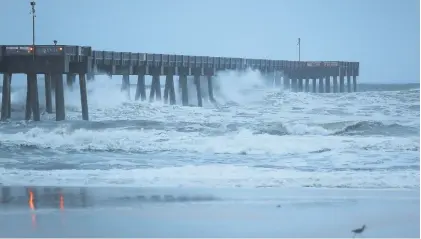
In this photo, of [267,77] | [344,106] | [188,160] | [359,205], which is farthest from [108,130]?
[267,77]

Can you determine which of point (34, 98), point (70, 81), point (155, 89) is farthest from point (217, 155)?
point (155, 89)

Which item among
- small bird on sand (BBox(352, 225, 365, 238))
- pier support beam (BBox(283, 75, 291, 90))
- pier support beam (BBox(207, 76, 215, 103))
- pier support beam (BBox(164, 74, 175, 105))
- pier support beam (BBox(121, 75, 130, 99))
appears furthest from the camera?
pier support beam (BBox(283, 75, 291, 90))

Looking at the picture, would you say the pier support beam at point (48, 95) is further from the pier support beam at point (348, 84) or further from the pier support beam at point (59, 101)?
the pier support beam at point (348, 84)

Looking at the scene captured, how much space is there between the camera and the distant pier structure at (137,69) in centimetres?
2202

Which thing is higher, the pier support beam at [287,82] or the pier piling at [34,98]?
the pier piling at [34,98]

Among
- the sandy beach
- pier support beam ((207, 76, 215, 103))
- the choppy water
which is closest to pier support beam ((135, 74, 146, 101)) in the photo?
pier support beam ((207, 76, 215, 103))

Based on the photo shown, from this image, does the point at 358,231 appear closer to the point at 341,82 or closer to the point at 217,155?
the point at 217,155

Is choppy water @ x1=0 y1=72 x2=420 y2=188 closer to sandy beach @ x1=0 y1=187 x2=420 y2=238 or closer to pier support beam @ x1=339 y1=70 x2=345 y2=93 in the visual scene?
sandy beach @ x1=0 y1=187 x2=420 y2=238

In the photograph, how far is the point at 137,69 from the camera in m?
29.9

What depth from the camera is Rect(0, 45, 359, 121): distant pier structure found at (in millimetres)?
22016

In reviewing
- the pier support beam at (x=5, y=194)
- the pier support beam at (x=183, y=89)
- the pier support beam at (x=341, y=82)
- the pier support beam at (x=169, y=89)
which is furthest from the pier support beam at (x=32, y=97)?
the pier support beam at (x=341, y=82)

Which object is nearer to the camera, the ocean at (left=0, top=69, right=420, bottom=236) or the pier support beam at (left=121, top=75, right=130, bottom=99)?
the ocean at (left=0, top=69, right=420, bottom=236)

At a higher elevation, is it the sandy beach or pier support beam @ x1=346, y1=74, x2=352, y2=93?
the sandy beach

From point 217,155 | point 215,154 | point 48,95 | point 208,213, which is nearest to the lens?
point 208,213
